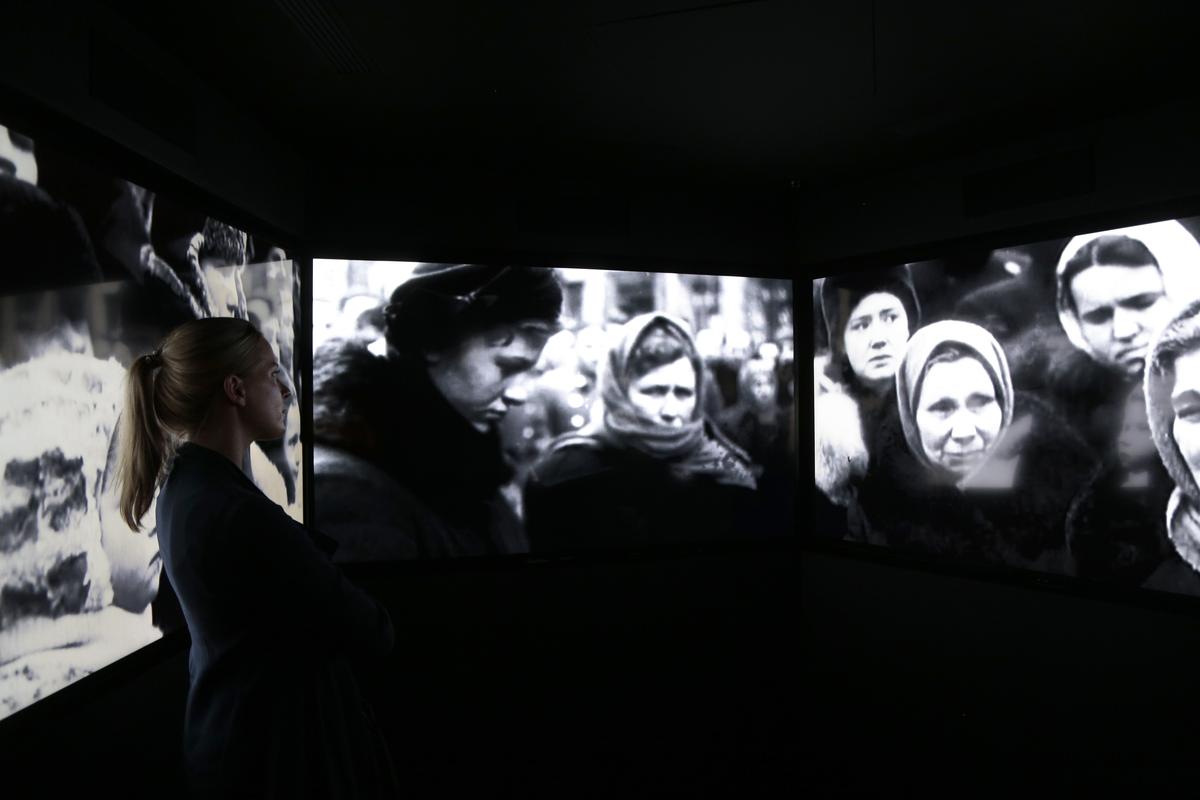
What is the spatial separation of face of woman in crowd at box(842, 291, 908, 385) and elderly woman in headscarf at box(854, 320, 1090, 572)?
0.07 metres

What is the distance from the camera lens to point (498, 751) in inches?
131

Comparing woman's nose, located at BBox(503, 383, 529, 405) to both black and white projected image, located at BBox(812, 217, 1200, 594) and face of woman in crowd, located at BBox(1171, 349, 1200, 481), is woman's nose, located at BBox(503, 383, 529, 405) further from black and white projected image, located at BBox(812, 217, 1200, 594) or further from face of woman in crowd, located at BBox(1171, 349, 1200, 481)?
face of woman in crowd, located at BBox(1171, 349, 1200, 481)

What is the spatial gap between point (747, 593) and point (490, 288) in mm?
2091

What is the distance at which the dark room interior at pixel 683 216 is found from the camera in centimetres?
225

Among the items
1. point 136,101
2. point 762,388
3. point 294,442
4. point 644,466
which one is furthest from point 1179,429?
point 136,101

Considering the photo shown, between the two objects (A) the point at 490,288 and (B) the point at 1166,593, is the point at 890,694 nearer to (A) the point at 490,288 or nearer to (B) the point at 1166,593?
(B) the point at 1166,593

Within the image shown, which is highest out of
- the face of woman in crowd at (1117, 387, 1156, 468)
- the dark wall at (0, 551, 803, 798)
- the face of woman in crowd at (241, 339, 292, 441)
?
the face of woman in crowd at (241, 339, 292, 441)

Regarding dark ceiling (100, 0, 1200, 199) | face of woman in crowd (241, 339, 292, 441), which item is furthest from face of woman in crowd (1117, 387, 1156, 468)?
face of woman in crowd (241, 339, 292, 441)

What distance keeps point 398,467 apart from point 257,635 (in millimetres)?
2276

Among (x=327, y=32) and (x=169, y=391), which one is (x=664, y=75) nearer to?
(x=327, y=32)

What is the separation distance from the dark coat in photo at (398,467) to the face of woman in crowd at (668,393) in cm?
76

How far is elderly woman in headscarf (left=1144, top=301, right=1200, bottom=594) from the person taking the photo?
2654 millimetres

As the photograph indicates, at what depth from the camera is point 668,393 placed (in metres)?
3.78

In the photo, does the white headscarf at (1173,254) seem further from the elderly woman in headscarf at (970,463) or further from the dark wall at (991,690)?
the dark wall at (991,690)
